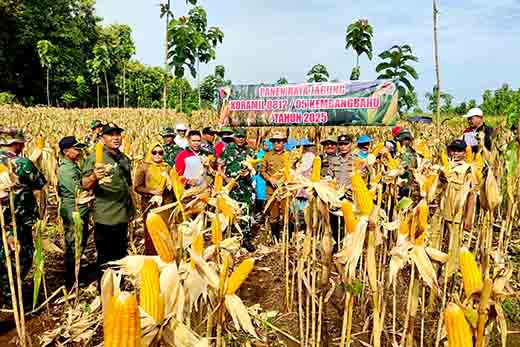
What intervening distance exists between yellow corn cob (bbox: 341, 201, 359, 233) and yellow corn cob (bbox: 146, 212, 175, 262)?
0.74m

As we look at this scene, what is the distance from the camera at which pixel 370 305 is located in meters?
4.37

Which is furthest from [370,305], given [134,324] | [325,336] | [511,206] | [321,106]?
[321,106]

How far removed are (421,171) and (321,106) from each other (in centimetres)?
623

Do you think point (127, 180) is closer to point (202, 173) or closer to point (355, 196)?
point (202, 173)

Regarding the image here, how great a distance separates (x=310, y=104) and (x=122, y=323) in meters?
9.97

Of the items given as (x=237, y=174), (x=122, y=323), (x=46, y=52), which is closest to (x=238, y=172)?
(x=237, y=174)

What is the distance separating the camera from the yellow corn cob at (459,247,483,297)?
129cm

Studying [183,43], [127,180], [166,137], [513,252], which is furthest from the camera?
[183,43]

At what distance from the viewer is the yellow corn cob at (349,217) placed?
6.16 ft

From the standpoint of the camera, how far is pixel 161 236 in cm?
143

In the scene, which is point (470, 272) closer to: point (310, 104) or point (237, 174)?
point (237, 174)

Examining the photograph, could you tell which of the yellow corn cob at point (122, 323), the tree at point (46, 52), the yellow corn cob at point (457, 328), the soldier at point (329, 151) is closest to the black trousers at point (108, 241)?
the soldier at point (329, 151)

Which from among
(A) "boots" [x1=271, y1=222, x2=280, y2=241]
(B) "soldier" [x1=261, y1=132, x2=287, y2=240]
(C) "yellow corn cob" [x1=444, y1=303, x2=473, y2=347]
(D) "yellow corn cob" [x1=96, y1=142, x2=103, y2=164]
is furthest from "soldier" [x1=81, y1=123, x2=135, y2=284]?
(C) "yellow corn cob" [x1=444, y1=303, x2=473, y2=347]

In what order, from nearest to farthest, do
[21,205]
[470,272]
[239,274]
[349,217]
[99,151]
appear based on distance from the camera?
[470,272]
[239,274]
[349,217]
[99,151]
[21,205]
